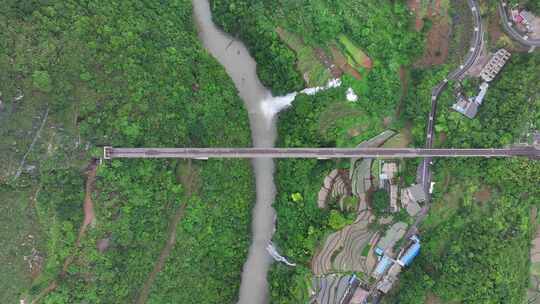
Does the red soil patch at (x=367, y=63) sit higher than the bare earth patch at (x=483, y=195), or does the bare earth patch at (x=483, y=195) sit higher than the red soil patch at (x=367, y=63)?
the red soil patch at (x=367, y=63)

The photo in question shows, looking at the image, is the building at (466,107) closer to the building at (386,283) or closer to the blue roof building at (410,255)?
the blue roof building at (410,255)

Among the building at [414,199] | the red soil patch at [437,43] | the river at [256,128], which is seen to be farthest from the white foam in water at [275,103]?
the building at [414,199]

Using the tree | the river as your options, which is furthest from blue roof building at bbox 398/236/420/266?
the tree

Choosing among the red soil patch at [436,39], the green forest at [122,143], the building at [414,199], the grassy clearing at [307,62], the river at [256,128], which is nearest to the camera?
the green forest at [122,143]

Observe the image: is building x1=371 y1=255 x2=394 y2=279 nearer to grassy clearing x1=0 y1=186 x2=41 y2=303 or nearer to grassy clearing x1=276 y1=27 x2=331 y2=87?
grassy clearing x1=276 y1=27 x2=331 y2=87

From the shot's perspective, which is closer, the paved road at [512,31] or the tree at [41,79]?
the tree at [41,79]

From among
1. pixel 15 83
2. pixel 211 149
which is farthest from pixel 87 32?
pixel 211 149

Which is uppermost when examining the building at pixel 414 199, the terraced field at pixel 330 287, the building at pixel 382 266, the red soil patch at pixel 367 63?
the red soil patch at pixel 367 63

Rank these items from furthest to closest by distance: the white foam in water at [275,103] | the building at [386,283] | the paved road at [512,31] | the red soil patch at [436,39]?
the white foam in water at [275,103] → the red soil patch at [436,39] → the paved road at [512,31] → the building at [386,283]
